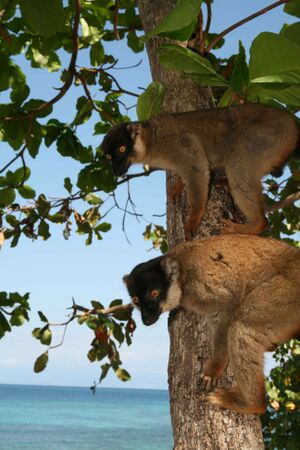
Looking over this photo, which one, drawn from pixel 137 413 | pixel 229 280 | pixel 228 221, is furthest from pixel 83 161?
pixel 137 413

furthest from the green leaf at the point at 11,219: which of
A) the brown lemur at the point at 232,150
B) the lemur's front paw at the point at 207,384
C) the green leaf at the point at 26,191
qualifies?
the lemur's front paw at the point at 207,384

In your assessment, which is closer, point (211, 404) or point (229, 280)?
point (211, 404)

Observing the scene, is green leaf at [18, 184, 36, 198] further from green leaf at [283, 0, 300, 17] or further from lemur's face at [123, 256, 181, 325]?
green leaf at [283, 0, 300, 17]

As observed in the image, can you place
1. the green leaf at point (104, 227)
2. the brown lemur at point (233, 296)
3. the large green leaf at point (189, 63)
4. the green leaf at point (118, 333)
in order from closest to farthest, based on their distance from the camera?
1. the large green leaf at point (189, 63)
2. the brown lemur at point (233, 296)
3. the green leaf at point (118, 333)
4. the green leaf at point (104, 227)

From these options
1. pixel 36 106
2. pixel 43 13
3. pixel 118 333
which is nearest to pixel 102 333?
pixel 118 333

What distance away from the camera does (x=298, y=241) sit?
805 centimetres

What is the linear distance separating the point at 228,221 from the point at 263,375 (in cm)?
107

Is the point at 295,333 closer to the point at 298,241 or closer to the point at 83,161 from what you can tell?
the point at 83,161

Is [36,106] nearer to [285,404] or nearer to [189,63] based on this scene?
[189,63]

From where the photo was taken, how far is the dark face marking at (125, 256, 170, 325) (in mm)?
3859

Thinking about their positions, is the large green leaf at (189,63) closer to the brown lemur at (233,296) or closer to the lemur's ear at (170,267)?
the brown lemur at (233,296)

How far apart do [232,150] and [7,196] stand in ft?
10.1

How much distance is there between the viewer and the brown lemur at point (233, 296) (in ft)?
11.1

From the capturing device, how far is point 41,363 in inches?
238
